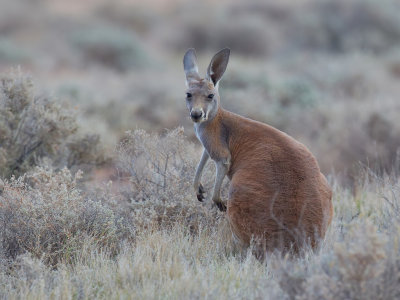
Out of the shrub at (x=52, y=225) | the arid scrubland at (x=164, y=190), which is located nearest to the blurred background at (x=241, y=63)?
the arid scrubland at (x=164, y=190)

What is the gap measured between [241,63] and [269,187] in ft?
47.5

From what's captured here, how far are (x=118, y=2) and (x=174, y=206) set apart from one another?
31.8 meters

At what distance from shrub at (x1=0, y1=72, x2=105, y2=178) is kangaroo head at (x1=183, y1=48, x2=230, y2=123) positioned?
76.7 inches

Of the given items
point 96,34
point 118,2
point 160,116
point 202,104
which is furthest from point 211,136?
point 118,2

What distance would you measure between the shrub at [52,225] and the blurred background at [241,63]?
2500mm

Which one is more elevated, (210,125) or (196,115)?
(196,115)

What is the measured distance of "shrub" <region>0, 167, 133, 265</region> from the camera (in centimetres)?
490

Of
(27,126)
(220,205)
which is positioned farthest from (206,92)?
(27,126)

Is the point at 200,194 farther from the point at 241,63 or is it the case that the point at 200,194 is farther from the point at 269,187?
the point at 241,63

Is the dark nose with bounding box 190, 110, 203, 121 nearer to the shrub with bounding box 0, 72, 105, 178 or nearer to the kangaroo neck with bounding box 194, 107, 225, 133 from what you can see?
the kangaroo neck with bounding box 194, 107, 225, 133

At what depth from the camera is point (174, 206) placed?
565 centimetres

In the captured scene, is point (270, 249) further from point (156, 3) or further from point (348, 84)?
point (156, 3)

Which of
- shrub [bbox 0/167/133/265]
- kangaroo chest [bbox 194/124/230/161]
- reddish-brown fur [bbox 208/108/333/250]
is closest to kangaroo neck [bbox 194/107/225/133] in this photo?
kangaroo chest [bbox 194/124/230/161]

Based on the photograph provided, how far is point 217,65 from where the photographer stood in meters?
5.75
